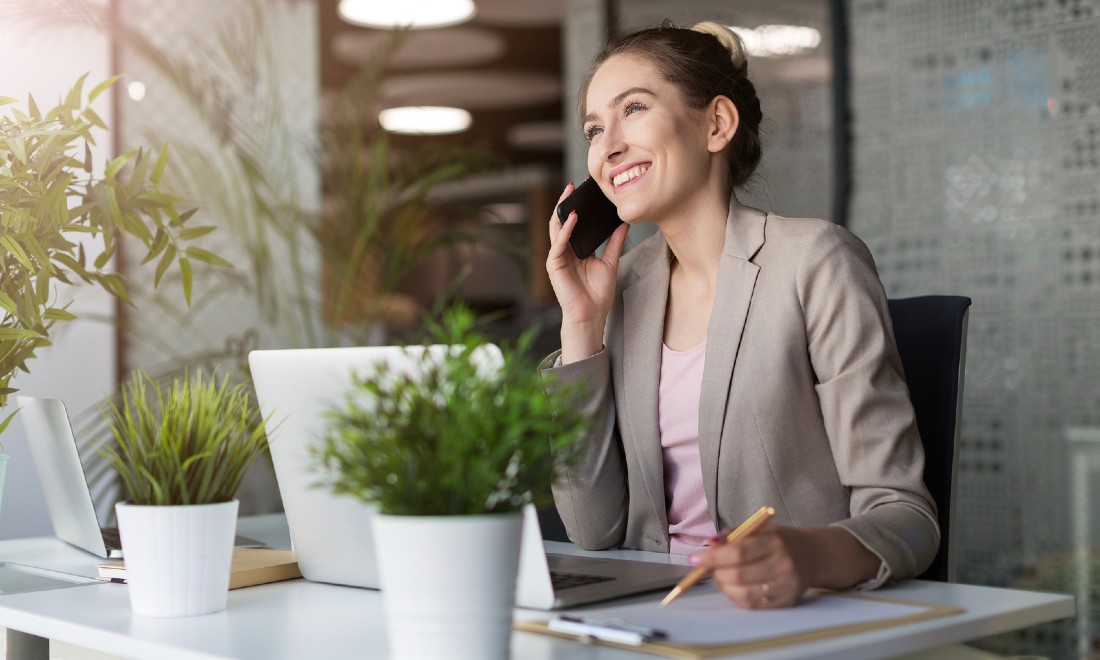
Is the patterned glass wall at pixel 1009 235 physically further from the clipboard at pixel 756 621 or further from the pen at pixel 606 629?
the pen at pixel 606 629

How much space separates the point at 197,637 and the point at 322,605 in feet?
0.56

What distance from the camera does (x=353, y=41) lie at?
18.1ft

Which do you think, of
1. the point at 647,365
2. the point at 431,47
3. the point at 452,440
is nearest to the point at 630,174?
the point at 647,365

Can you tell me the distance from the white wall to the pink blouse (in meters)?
1.74

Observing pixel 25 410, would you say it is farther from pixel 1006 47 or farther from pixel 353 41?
pixel 353 41

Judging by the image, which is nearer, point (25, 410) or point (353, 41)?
point (25, 410)

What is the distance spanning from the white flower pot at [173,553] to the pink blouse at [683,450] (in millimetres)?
805

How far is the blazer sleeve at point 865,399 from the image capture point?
138 centimetres

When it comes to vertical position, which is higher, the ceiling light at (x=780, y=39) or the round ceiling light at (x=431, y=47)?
the round ceiling light at (x=431, y=47)

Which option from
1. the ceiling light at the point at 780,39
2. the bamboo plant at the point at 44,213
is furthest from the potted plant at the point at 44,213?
the ceiling light at the point at 780,39

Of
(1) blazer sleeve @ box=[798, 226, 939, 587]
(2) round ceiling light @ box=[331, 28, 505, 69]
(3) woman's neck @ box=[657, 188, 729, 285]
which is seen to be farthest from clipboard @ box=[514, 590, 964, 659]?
(2) round ceiling light @ box=[331, 28, 505, 69]

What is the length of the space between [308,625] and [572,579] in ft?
0.99

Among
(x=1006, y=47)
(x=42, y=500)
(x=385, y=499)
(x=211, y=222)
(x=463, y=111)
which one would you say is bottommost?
(x=42, y=500)

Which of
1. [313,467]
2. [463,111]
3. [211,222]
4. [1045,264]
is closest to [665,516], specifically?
[313,467]
